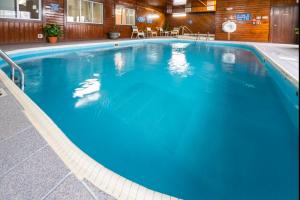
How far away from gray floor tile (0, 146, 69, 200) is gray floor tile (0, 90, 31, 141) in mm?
449

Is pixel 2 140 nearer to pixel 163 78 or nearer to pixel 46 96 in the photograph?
pixel 46 96

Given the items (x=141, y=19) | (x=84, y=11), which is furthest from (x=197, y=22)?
(x=84, y=11)

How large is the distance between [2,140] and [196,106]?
2405 millimetres

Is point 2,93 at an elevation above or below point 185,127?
above

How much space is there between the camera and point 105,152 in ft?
6.76

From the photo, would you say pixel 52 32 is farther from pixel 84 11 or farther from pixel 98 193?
pixel 98 193

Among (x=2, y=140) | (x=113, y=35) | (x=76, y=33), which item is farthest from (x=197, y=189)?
(x=113, y=35)

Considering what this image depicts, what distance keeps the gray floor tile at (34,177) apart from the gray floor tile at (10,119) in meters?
0.45

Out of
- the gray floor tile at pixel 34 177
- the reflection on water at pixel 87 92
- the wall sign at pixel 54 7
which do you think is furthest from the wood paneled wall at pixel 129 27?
the gray floor tile at pixel 34 177

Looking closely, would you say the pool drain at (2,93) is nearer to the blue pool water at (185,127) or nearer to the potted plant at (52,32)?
the blue pool water at (185,127)

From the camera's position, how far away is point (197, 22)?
18.0 m

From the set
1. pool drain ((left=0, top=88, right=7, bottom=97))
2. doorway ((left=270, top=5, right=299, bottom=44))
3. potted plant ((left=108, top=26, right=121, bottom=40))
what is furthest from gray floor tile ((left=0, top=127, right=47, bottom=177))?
doorway ((left=270, top=5, right=299, bottom=44))

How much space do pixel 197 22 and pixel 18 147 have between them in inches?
715

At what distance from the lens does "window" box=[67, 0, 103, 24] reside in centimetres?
1025
